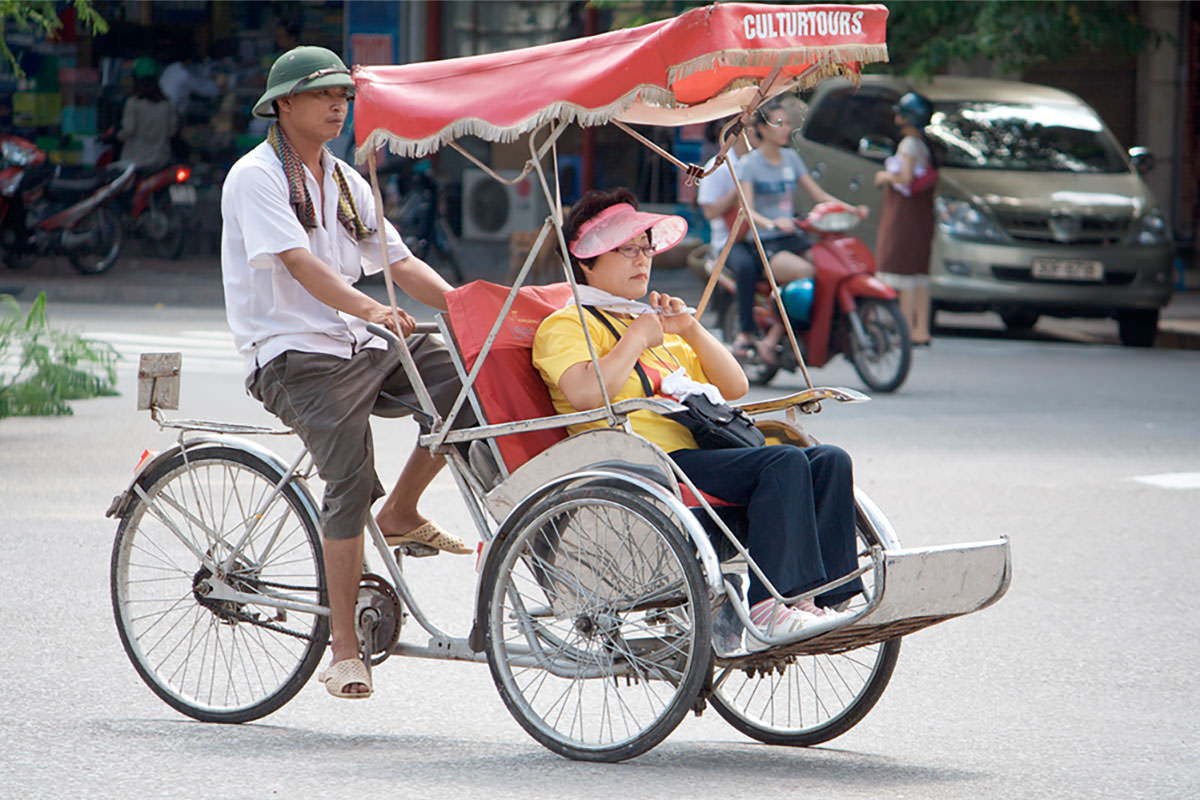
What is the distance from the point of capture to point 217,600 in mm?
5242

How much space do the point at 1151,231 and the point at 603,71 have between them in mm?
12205

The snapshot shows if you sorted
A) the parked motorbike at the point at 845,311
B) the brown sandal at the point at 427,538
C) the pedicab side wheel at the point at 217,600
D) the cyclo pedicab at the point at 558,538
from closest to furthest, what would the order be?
the cyclo pedicab at the point at 558,538, the pedicab side wheel at the point at 217,600, the brown sandal at the point at 427,538, the parked motorbike at the point at 845,311

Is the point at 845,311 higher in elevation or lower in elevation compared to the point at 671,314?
lower

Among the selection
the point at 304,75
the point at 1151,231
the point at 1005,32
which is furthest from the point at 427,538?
the point at 1005,32

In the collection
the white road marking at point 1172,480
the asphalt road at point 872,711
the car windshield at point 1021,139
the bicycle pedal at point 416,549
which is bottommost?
the asphalt road at point 872,711

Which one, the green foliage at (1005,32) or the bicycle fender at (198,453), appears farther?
the green foliage at (1005,32)

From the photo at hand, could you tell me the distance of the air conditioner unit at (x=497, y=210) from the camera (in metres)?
24.0

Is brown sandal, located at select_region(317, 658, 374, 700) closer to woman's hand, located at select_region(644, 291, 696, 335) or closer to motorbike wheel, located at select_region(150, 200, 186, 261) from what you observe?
woman's hand, located at select_region(644, 291, 696, 335)

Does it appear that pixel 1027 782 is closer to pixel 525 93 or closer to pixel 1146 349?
pixel 525 93

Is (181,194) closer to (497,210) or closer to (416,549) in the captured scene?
(497,210)

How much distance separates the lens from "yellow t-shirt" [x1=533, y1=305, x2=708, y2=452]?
487 cm

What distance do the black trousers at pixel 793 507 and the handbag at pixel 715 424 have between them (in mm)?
77

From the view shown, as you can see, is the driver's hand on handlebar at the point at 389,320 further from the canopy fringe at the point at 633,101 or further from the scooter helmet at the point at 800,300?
the scooter helmet at the point at 800,300

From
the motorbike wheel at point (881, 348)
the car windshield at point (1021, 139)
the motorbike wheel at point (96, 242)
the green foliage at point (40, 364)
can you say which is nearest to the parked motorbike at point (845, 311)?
the motorbike wheel at point (881, 348)
